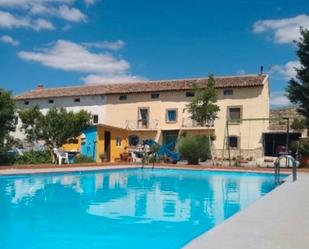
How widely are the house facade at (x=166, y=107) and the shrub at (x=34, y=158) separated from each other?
241 inches

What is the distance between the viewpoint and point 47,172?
1822 centimetres

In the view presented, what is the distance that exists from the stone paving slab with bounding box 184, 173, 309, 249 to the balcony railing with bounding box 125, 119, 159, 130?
28499 mm

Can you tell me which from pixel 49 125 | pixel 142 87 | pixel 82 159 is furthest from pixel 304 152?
pixel 142 87

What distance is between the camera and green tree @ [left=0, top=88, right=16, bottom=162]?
2031 cm

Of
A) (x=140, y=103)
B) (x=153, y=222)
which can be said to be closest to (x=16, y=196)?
(x=153, y=222)

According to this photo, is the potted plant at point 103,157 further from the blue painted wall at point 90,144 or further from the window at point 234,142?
the window at point 234,142

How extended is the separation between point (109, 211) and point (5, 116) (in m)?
12.7

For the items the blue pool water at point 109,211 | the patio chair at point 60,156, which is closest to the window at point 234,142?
the patio chair at point 60,156

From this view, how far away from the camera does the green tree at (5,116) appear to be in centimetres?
2031

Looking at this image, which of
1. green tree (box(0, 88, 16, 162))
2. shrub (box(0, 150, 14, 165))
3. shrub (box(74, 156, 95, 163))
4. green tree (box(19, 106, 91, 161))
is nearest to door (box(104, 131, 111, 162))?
shrub (box(74, 156, 95, 163))

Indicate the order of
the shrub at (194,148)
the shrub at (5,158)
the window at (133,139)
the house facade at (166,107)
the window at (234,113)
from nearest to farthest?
the shrub at (5,158) < the shrub at (194,148) < the house facade at (166,107) < the window at (234,113) < the window at (133,139)

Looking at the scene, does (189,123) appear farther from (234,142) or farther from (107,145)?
(107,145)

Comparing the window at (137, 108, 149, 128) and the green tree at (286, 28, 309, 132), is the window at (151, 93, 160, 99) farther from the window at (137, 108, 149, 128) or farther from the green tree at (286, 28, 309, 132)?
the green tree at (286, 28, 309, 132)

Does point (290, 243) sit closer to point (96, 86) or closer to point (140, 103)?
point (140, 103)
